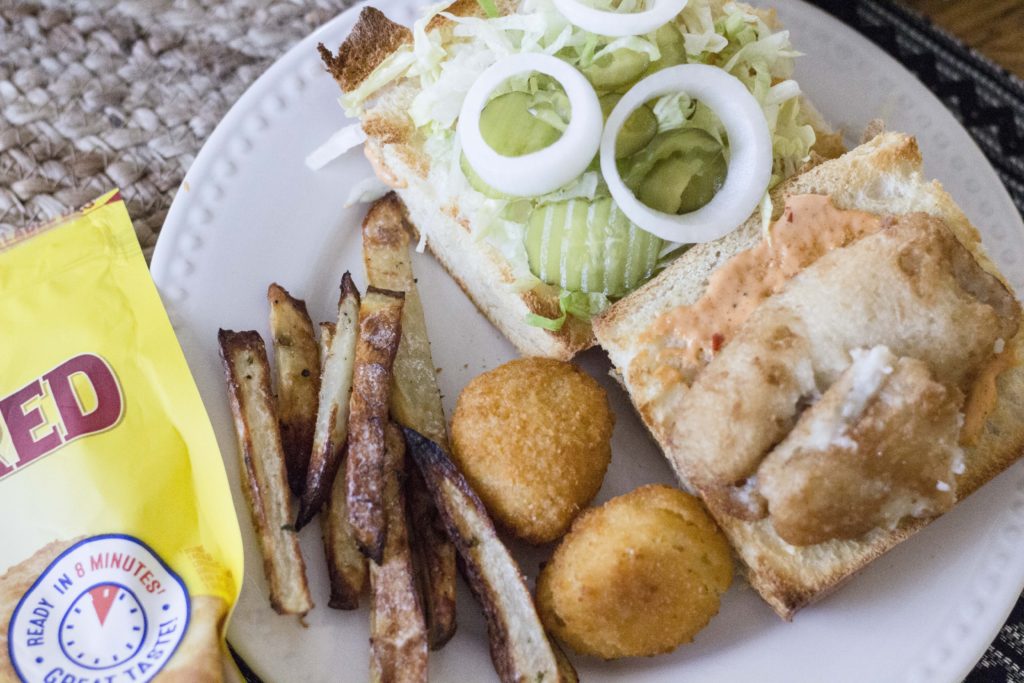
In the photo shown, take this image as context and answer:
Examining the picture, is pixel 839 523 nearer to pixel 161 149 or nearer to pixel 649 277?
pixel 649 277

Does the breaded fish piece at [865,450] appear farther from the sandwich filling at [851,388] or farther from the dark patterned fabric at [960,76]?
the dark patterned fabric at [960,76]

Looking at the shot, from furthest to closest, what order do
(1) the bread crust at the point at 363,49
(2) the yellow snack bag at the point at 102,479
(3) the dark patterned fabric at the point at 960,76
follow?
(3) the dark patterned fabric at the point at 960,76
(1) the bread crust at the point at 363,49
(2) the yellow snack bag at the point at 102,479

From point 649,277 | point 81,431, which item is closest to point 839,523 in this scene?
point 649,277

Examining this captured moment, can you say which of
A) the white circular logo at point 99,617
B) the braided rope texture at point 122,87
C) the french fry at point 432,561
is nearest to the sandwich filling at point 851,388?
the french fry at point 432,561

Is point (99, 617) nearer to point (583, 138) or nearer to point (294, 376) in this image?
point (294, 376)

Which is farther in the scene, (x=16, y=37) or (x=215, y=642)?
(x=16, y=37)

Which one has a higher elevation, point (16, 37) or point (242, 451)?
point (16, 37)

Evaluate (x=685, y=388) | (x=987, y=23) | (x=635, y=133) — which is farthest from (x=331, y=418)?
(x=987, y=23)
